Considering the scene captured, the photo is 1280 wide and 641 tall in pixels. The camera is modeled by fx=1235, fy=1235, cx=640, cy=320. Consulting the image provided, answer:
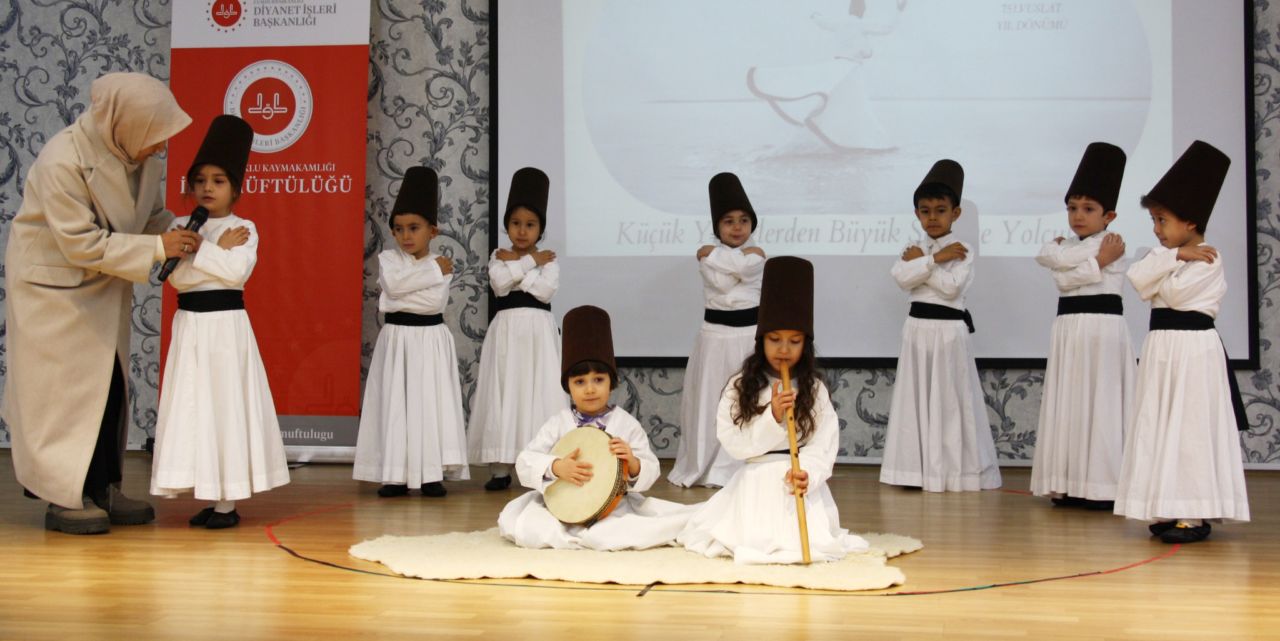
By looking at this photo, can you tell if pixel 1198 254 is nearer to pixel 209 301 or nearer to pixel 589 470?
pixel 589 470

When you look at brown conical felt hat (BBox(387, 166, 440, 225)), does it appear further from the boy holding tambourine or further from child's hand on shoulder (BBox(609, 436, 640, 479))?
child's hand on shoulder (BBox(609, 436, 640, 479))

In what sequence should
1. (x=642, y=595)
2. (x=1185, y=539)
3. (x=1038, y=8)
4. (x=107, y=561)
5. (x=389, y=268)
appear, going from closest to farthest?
1. (x=642, y=595)
2. (x=107, y=561)
3. (x=1185, y=539)
4. (x=389, y=268)
5. (x=1038, y=8)

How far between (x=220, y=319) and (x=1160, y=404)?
369 centimetres

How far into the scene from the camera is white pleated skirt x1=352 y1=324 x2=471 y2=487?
593 cm

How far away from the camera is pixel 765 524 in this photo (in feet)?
14.0

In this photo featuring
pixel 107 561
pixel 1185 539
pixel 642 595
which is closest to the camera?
pixel 642 595

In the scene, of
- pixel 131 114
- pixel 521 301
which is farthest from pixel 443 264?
pixel 131 114

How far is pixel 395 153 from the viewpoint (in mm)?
7680

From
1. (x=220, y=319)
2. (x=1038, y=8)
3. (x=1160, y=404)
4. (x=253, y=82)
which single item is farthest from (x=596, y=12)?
(x=1160, y=404)

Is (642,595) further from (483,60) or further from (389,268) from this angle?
(483,60)

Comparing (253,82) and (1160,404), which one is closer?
(1160,404)

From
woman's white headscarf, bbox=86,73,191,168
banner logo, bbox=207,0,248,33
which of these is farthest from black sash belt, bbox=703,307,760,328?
banner logo, bbox=207,0,248,33

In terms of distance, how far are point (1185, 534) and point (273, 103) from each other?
5445mm

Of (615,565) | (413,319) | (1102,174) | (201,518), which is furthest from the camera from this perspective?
(413,319)
